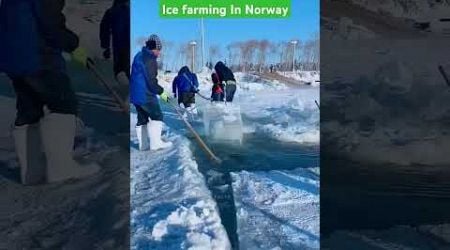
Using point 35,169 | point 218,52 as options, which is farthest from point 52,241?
point 218,52

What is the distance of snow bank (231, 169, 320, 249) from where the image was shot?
3172mm

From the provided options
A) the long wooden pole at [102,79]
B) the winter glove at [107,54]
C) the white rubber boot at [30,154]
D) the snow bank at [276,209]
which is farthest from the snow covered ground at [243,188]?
the white rubber boot at [30,154]

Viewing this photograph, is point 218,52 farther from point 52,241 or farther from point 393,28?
point 52,241

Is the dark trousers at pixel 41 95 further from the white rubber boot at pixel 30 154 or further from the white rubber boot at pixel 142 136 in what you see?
the white rubber boot at pixel 142 136

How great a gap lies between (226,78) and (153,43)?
370mm

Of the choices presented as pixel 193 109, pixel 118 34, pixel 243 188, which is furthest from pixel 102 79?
pixel 243 188

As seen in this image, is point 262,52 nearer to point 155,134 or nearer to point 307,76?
point 307,76

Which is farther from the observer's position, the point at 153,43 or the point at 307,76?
the point at 307,76

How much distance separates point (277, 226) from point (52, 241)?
3.43ft

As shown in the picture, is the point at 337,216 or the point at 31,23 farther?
the point at 337,216

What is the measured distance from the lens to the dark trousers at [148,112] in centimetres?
310

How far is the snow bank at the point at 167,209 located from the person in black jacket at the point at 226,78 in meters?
0.42

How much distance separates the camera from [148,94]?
310cm

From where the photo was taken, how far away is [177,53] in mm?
3053
